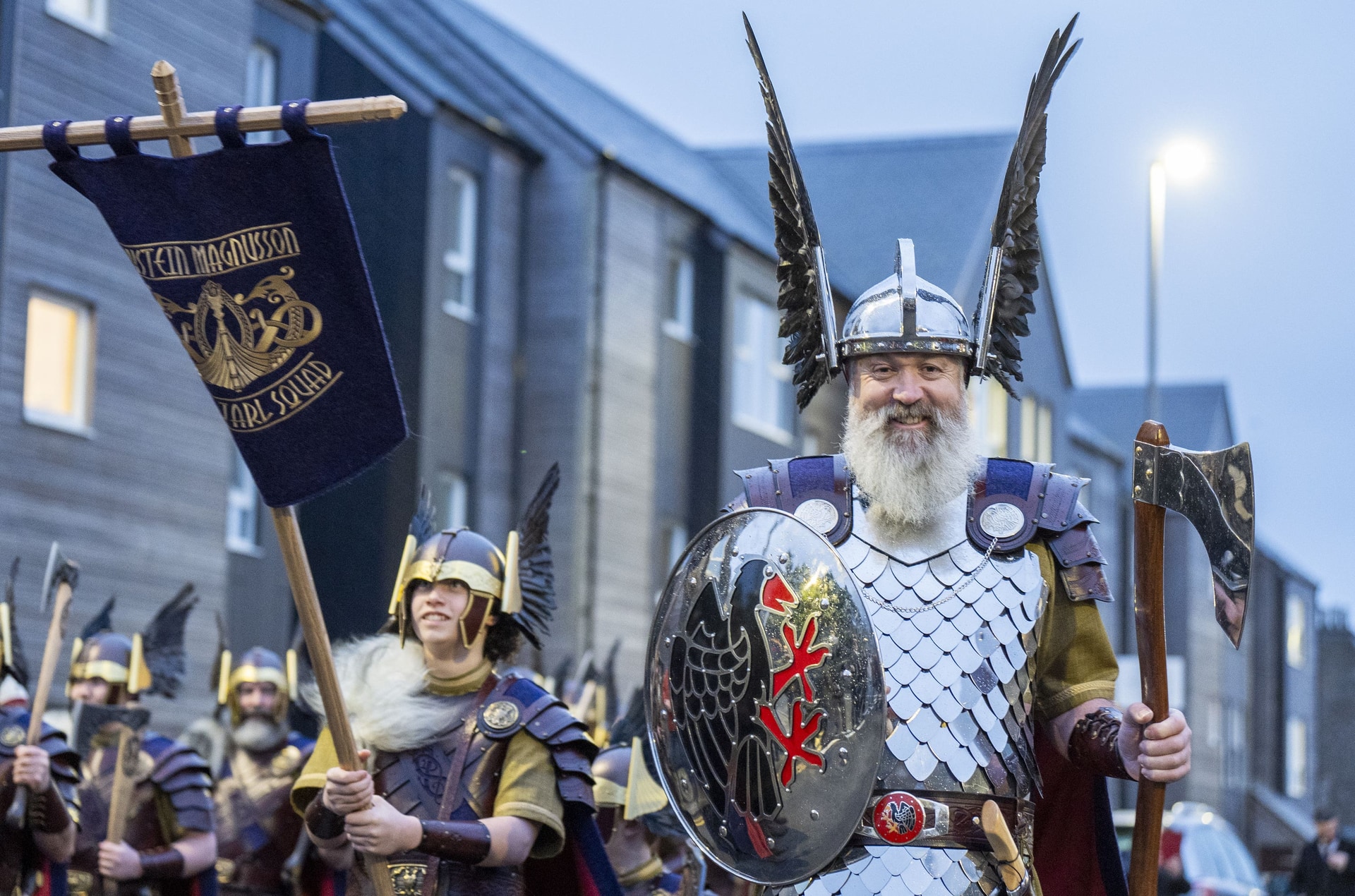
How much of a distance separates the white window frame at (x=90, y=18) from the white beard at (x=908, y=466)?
35.6ft

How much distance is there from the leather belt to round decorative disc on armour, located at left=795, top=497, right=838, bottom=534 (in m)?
0.69

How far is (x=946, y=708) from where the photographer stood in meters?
4.57

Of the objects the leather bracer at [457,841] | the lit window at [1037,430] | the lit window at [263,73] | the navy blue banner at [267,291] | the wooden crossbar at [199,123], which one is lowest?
the leather bracer at [457,841]

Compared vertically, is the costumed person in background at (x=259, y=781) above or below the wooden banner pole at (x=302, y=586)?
below

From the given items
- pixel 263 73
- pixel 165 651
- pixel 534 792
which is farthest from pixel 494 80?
pixel 534 792

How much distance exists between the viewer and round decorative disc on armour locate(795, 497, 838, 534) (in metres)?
4.82

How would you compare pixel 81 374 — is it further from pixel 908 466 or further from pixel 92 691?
pixel 908 466

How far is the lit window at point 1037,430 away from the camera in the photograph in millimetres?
32062

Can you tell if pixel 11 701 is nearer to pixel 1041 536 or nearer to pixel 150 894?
pixel 150 894

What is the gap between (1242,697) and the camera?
49094 mm

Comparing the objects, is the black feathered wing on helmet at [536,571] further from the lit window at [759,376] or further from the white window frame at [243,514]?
the lit window at [759,376]

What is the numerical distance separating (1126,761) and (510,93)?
17.7 meters

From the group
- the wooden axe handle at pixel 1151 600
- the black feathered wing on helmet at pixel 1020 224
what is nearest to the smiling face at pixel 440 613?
the black feathered wing on helmet at pixel 1020 224

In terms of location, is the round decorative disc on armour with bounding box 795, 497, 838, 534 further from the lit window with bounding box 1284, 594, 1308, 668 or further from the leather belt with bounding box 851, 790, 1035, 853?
the lit window with bounding box 1284, 594, 1308, 668
